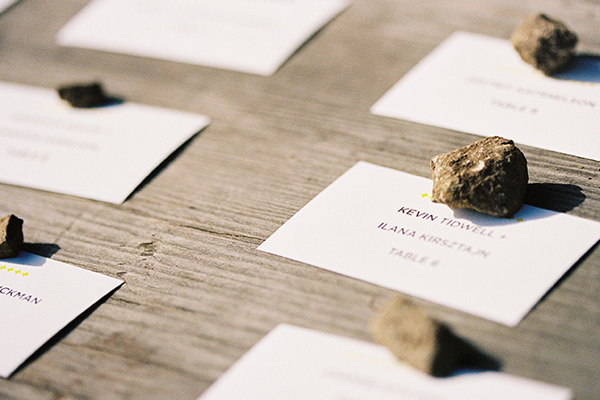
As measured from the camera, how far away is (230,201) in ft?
3.72

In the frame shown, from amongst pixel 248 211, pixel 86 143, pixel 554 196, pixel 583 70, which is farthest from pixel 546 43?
pixel 86 143

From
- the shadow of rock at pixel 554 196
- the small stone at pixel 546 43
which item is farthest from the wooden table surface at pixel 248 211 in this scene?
the small stone at pixel 546 43

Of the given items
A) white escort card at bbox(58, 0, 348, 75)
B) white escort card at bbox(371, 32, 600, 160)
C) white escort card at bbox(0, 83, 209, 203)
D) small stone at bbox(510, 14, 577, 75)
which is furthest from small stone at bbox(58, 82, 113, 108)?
small stone at bbox(510, 14, 577, 75)

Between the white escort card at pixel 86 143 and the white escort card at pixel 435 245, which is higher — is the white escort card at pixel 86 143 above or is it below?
above

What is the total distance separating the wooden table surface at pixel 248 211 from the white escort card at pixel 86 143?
0.10 feet

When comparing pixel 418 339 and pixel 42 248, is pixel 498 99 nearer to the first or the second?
pixel 418 339

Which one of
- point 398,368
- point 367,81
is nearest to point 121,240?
point 398,368

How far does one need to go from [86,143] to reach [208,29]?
519mm

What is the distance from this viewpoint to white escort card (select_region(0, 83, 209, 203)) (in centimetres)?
124

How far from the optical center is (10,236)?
3.50ft

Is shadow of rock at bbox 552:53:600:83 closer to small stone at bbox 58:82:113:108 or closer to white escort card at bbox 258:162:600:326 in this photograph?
white escort card at bbox 258:162:600:326

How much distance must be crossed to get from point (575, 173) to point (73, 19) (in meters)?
1.48

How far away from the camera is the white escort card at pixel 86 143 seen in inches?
48.6

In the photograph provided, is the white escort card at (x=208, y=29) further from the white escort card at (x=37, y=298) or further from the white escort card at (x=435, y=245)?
the white escort card at (x=37, y=298)
